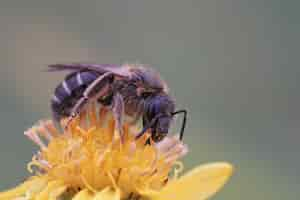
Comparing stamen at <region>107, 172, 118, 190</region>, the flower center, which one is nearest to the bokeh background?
the flower center

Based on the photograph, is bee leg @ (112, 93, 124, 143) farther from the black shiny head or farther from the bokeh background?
the bokeh background

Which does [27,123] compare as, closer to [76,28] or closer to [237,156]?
[237,156]

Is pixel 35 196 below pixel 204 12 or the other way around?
below

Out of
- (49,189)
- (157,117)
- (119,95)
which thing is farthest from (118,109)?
(49,189)

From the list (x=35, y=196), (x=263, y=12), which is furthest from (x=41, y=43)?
(x=35, y=196)

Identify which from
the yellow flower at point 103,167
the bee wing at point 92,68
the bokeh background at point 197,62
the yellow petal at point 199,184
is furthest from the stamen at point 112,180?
the bokeh background at point 197,62

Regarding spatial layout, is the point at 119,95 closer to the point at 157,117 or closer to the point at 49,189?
the point at 157,117

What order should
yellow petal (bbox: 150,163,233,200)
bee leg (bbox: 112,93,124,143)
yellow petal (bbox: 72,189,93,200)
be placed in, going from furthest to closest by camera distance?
bee leg (bbox: 112,93,124,143), yellow petal (bbox: 72,189,93,200), yellow petal (bbox: 150,163,233,200)
